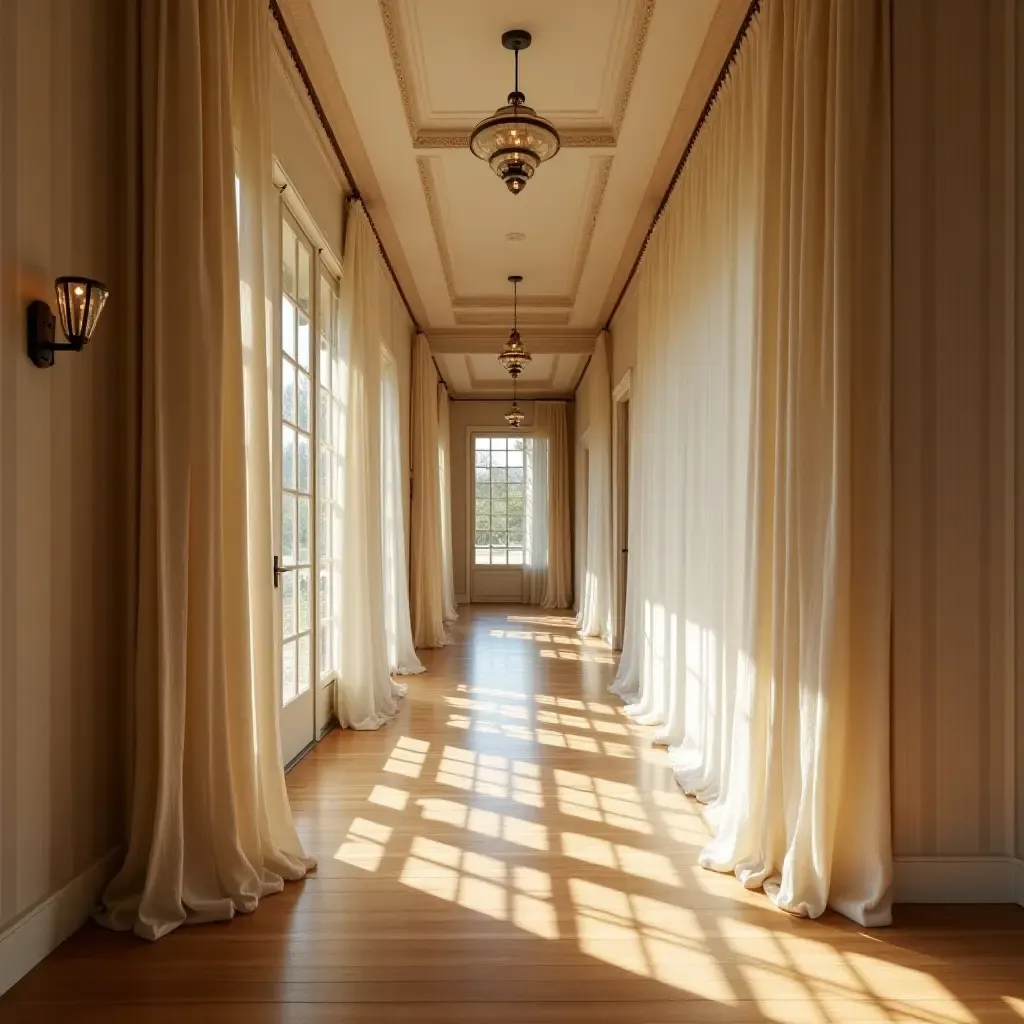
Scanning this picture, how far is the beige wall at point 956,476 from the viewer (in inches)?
106

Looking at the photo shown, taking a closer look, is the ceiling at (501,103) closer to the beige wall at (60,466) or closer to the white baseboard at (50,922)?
the beige wall at (60,466)

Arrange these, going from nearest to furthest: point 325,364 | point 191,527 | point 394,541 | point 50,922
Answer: point 50,922 < point 191,527 < point 325,364 < point 394,541

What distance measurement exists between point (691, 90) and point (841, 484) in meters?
2.61

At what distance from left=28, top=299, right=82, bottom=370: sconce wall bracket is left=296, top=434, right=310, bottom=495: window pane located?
2.31 metres

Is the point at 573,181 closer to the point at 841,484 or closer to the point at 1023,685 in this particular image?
the point at 841,484

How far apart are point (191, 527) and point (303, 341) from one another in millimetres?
2269

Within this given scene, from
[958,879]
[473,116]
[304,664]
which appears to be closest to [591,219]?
[473,116]

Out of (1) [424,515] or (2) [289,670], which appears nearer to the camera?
(2) [289,670]

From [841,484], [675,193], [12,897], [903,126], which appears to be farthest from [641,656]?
[12,897]

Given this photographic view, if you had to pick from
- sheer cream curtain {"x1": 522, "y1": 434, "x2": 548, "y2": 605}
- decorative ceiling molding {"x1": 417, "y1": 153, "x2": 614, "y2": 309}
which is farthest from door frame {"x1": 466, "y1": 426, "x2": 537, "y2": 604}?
decorative ceiling molding {"x1": 417, "y1": 153, "x2": 614, "y2": 309}

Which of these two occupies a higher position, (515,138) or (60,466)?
(515,138)

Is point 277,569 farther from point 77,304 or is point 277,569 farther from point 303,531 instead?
point 77,304

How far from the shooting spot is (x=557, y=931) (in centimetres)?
245

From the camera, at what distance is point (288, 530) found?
4.30m
